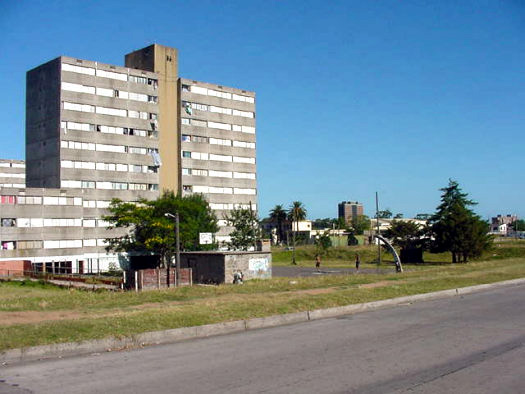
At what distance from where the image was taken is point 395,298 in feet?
63.7

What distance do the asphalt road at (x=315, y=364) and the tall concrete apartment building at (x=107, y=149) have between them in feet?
181

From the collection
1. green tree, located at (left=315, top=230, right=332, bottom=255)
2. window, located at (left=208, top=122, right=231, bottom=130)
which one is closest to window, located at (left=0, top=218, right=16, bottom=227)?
window, located at (left=208, top=122, right=231, bottom=130)

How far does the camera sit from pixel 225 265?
37.1 metres

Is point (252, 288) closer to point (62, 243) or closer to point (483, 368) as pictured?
point (483, 368)

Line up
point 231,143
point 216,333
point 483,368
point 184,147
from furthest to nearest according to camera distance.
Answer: point 231,143, point 184,147, point 216,333, point 483,368

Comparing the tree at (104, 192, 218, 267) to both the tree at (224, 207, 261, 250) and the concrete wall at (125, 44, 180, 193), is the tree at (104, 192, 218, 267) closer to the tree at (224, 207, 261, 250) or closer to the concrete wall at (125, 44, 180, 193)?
the tree at (224, 207, 261, 250)

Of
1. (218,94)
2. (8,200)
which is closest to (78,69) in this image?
(8,200)

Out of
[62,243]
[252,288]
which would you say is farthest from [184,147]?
[252,288]

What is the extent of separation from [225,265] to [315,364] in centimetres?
2776

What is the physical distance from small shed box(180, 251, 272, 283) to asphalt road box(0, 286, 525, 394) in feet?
76.5

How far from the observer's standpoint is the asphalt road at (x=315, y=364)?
812 centimetres

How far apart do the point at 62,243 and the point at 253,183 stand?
124 ft

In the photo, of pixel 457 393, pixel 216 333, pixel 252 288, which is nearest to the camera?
pixel 457 393

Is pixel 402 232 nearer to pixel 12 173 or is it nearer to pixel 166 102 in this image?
pixel 166 102
